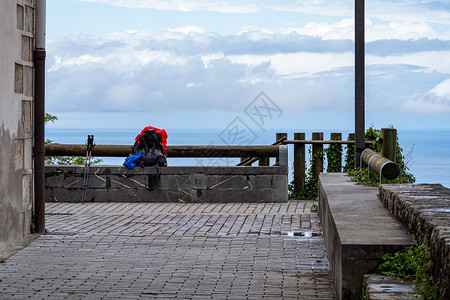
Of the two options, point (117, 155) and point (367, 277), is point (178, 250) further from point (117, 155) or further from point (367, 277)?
point (117, 155)

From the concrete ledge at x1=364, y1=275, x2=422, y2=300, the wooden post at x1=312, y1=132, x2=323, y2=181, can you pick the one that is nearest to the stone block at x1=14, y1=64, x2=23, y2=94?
the concrete ledge at x1=364, y1=275, x2=422, y2=300

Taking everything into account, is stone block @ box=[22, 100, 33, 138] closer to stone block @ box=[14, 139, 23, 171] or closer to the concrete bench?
stone block @ box=[14, 139, 23, 171]

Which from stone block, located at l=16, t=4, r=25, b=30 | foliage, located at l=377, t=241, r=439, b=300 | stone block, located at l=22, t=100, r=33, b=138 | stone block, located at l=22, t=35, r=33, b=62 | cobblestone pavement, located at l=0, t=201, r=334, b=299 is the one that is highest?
stone block, located at l=16, t=4, r=25, b=30

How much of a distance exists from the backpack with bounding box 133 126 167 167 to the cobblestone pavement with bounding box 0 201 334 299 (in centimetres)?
234

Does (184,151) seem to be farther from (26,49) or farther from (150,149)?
(26,49)

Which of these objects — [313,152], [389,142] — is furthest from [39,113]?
[313,152]

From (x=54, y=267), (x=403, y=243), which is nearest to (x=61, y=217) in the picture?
(x=54, y=267)

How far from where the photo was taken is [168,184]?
14742mm

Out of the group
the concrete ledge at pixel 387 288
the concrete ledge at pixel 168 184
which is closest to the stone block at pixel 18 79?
the concrete ledge at pixel 168 184

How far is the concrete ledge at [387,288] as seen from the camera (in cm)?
444

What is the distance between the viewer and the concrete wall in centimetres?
871

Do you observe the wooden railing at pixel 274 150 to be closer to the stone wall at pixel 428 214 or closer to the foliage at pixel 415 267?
the stone wall at pixel 428 214

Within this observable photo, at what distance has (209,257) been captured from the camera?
26.7 ft

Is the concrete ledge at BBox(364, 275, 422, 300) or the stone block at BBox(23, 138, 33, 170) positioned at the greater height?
the stone block at BBox(23, 138, 33, 170)
